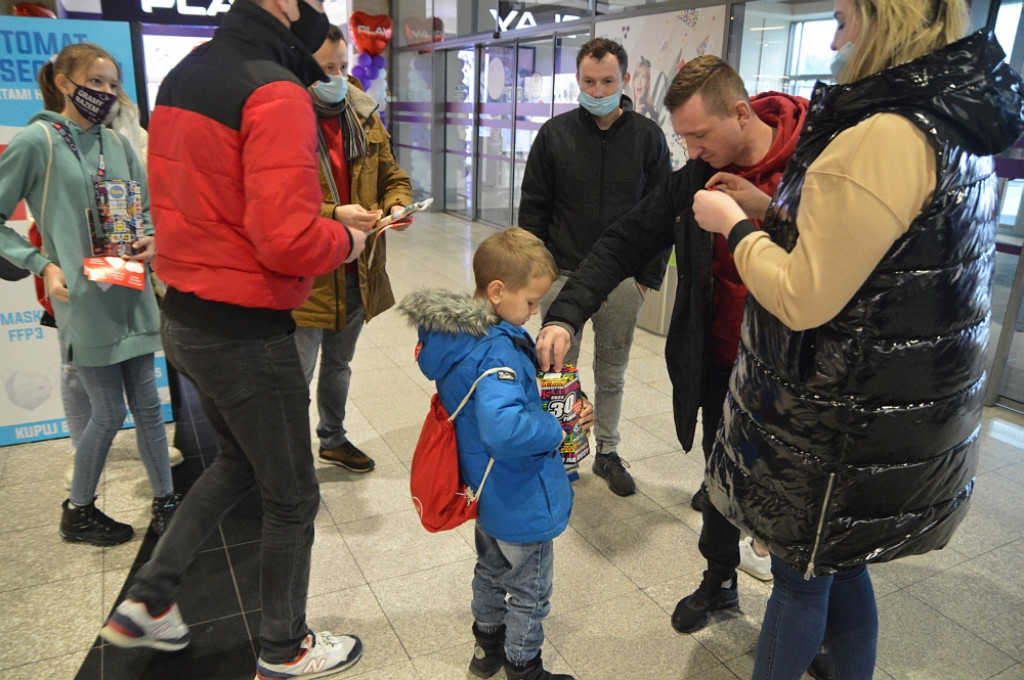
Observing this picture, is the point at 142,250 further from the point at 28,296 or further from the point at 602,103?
the point at 602,103

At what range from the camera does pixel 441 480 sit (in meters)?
1.72

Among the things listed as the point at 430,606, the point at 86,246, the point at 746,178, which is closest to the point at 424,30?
the point at 86,246

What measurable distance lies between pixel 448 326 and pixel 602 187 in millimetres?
1542

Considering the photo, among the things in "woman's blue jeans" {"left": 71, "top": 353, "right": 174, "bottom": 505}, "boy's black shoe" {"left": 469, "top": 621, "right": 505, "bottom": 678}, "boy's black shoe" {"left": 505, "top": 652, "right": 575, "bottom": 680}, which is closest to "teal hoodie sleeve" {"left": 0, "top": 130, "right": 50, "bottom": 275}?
"woman's blue jeans" {"left": 71, "top": 353, "right": 174, "bottom": 505}

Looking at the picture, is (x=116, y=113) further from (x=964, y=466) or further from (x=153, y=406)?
(x=964, y=466)

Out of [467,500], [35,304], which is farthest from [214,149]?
[35,304]

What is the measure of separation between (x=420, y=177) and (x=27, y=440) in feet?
29.9

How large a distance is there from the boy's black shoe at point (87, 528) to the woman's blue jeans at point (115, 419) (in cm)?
4

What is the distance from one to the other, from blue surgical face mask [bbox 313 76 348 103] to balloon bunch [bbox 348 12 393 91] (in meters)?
7.87

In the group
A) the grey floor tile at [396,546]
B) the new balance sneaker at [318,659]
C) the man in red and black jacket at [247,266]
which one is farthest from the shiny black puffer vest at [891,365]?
the grey floor tile at [396,546]

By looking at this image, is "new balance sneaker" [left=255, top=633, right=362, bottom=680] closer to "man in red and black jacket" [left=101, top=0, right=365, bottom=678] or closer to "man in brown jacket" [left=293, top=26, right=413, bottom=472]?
"man in red and black jacket" [left=101, top=0, right=365, bottom=678]

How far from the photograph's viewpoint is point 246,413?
1653 millimetres

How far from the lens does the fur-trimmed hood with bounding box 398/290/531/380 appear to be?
5.28 feet

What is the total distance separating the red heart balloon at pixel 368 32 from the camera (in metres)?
9.90
